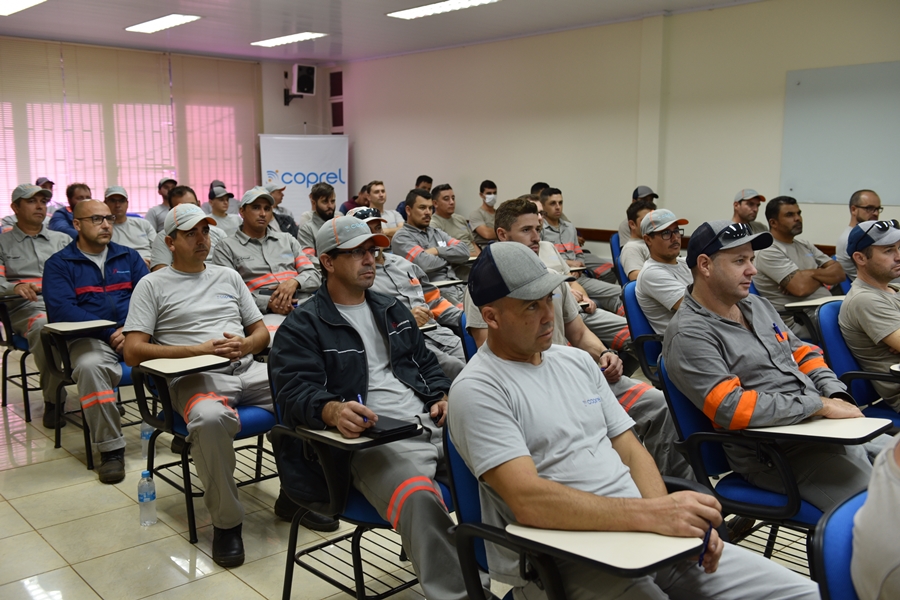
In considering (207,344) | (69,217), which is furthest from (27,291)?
(69,217)

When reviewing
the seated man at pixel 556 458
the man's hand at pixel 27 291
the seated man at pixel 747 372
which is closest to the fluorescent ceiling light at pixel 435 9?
the man's hand at pixel 27 291

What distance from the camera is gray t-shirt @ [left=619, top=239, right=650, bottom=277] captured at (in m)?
5.10

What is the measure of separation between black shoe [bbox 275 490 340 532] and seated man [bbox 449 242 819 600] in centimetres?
153

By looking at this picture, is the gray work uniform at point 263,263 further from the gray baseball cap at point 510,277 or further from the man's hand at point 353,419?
the gray baseball cap at point 510,277

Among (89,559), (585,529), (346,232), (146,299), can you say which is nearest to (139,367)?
(146,299)

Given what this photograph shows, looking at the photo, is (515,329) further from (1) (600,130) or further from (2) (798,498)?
(1) (600,130)

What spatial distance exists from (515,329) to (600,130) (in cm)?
732

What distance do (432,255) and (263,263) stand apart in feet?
4.31

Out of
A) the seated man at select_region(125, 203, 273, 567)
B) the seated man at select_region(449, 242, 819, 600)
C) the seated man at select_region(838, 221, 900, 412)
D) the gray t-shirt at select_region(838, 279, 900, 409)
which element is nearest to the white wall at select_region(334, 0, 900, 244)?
the seated man at select_region(838, 221, 900, 412)

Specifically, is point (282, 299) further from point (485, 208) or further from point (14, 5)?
point (14, 5)

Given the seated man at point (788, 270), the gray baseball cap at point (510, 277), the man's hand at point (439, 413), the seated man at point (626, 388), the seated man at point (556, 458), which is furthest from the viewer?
the seated man at point (788, 270)

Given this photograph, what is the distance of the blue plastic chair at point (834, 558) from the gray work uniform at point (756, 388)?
82 cm

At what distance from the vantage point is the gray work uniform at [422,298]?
4070 mm

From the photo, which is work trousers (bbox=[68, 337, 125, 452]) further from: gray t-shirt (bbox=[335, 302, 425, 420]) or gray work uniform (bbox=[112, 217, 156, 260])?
gray work uniform (bbox=[112, 217, 156, 260])
